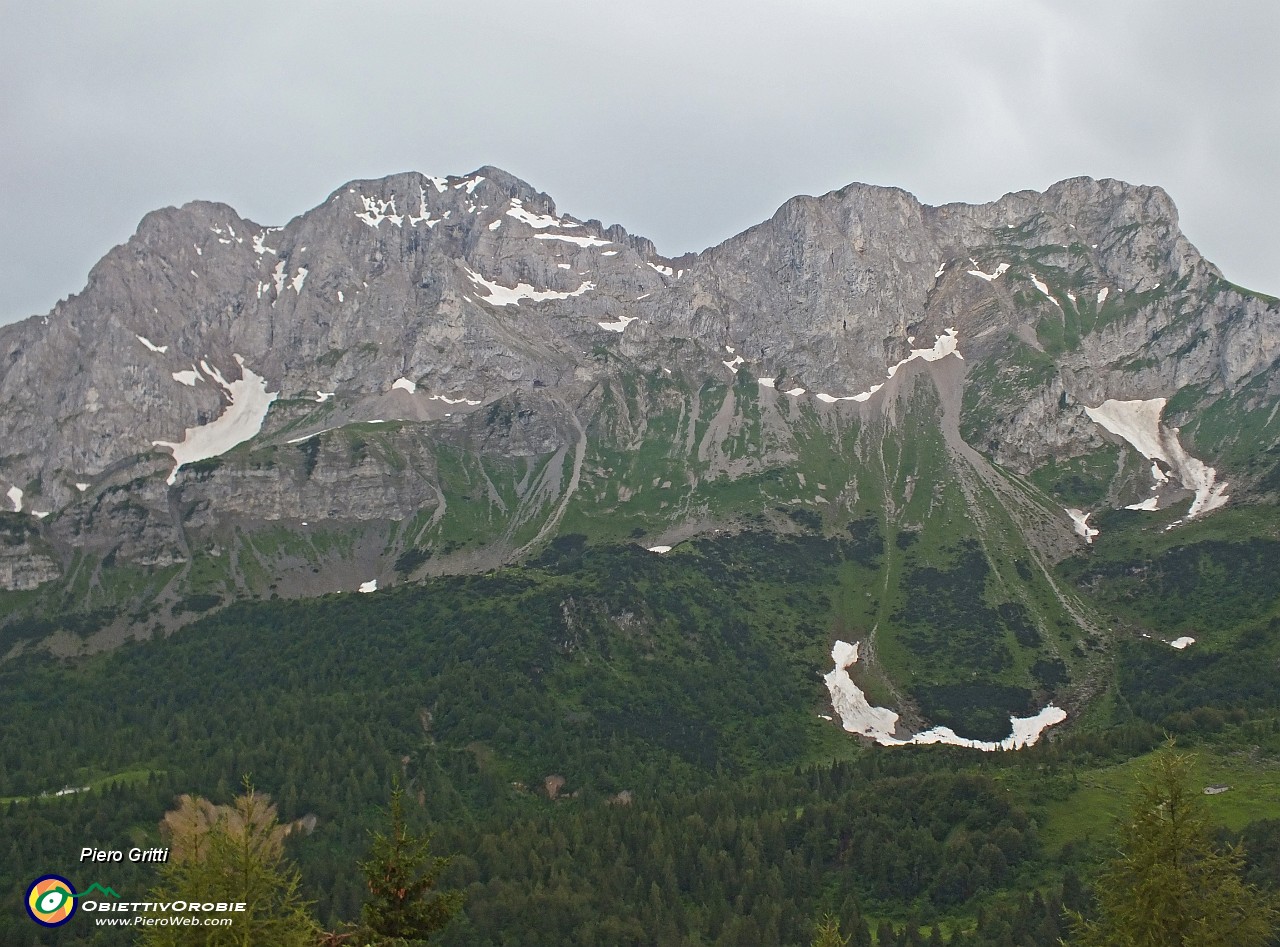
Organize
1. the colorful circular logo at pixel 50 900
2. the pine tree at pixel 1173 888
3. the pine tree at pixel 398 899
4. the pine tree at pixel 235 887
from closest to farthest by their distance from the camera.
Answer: the pine tree at pixel 235 887, the pine tree at pixel 1173 888, the pine tree at pixel 398 899, the colorful circular logo at pixel 50 900

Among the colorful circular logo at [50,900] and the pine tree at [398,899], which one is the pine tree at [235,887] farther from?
the colorful circular logo at [50,900]

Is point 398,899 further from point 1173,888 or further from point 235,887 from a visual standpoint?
point 1173,888

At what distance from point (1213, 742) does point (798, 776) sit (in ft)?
219

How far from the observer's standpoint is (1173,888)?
34.6 m

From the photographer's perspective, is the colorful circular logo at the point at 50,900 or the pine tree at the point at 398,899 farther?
the colorful circular logo at the point at 50,900

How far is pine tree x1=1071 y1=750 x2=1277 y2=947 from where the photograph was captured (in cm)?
3469

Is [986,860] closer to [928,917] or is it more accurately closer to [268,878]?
[928,917]

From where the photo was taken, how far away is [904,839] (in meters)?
135

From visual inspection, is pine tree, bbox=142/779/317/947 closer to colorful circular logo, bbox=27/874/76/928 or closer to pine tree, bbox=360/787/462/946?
pine tree, bbox=360/787/462/946

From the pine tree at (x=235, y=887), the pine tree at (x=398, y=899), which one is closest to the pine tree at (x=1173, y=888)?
the pine tree at (x=398, y=899)

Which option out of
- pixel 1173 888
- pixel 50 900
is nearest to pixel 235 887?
pixel 50 900

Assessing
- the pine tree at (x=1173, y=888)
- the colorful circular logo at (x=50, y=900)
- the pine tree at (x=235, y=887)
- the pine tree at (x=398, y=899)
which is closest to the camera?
the pine tree at (x=235, y=887)

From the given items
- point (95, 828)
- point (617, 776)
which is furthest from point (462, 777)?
point (95, 828)

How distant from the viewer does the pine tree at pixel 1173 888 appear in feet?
114
